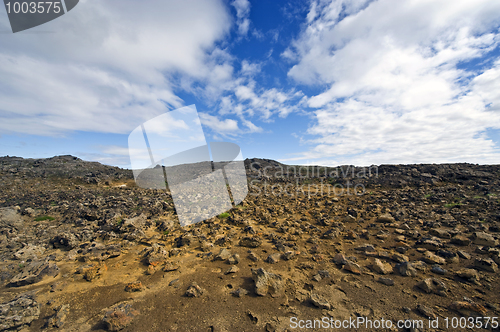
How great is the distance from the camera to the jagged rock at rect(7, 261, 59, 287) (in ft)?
12.9

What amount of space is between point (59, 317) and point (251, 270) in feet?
11.6

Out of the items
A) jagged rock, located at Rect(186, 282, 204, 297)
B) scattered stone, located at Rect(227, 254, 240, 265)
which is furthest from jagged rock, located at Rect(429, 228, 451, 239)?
jagged rock, located at Rect(186, 282, 204, 297)

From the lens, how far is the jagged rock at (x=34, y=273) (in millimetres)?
3920

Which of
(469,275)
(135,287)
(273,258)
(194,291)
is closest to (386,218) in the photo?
(469,275)

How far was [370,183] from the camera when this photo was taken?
16.9 meters

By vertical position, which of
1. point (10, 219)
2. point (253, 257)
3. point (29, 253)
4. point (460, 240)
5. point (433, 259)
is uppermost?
point (10, 219)

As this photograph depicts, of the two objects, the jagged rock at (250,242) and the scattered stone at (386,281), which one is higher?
the jagged rock at (250,242)

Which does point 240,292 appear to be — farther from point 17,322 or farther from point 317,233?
point 317,233

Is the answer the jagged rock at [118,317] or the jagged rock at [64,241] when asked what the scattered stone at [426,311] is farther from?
the jagged rock at [64,241]

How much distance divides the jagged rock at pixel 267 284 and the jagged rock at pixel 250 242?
1.92m

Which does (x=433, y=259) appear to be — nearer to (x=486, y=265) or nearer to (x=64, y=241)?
(x=486, y=265)

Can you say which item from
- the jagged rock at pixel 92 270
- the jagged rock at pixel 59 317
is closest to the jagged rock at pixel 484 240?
the jagged rock at pixel 59 317

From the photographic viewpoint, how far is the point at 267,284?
3.88 meters

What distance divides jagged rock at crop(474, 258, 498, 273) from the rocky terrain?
2 cm
